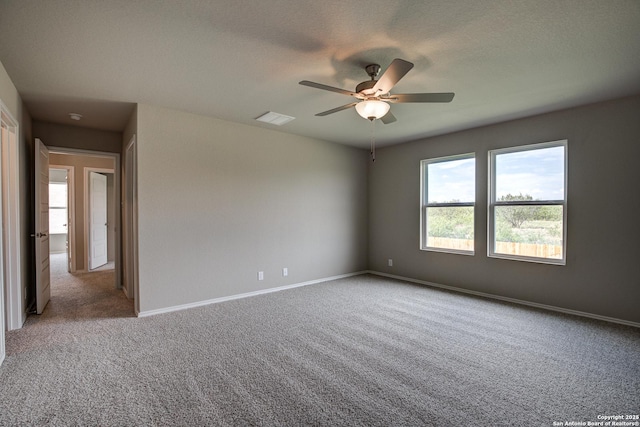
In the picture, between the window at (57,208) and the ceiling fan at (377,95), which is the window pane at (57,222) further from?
the ceiling fan at (377,95)

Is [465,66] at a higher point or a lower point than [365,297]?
higher

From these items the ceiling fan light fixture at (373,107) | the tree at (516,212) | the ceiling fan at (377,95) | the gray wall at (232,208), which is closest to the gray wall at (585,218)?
the tree at (516,212)

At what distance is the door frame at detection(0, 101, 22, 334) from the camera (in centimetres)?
307

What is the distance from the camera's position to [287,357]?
2.64 meters

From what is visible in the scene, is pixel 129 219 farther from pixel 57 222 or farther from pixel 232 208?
pixel 57 222

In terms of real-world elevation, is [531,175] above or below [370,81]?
below

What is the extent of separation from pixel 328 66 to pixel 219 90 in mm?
1256

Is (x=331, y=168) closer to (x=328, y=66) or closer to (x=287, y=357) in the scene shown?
(x=328, y=66)

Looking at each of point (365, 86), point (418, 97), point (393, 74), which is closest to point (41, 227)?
point (365, 86)

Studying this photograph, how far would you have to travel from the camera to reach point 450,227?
5094mm

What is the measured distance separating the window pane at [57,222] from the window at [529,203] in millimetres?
11183

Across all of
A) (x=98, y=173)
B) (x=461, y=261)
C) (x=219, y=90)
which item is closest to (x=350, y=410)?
(x=219, y=90)

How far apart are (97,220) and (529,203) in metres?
7.98

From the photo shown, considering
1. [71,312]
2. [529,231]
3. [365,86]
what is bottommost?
[71,312]
